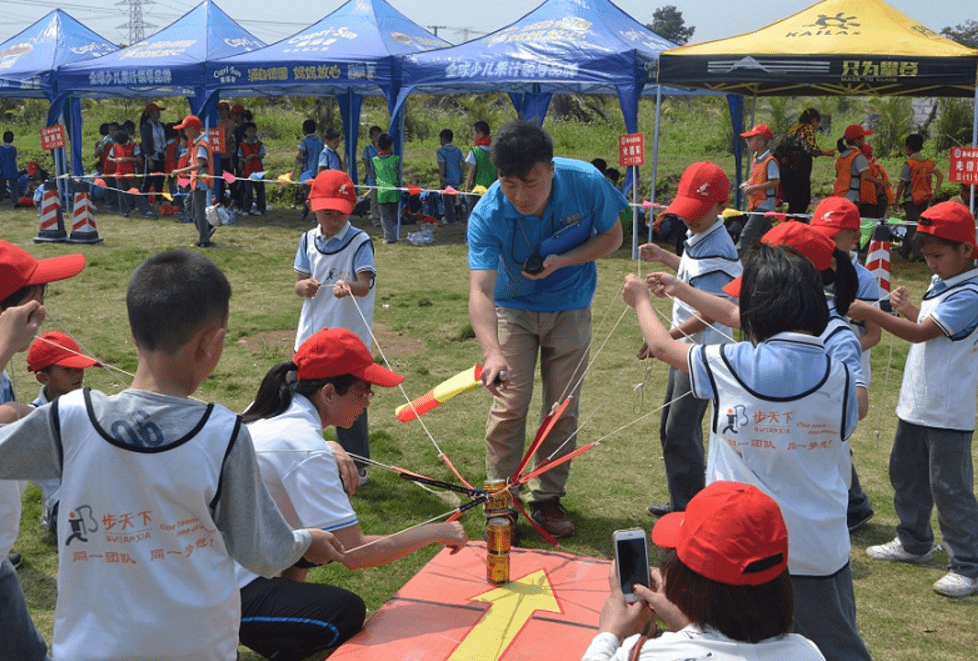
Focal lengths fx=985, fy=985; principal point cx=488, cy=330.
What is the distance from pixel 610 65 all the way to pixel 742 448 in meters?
11.6

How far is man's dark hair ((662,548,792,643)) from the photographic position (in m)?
2.13

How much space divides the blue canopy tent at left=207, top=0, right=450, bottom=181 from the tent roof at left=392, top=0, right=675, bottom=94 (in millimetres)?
577

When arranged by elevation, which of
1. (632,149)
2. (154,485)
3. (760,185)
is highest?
(632,149)

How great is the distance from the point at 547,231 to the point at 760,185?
850 centimetres

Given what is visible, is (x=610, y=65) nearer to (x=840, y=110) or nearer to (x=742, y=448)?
(x=742, y=448)

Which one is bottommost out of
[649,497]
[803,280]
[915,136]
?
[649,497]

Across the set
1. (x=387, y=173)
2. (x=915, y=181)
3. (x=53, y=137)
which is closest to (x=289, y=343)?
(x=387, y=173)

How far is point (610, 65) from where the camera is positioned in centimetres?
1380

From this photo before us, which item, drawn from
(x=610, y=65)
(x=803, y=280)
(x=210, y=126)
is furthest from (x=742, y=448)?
(x=210, y=126)

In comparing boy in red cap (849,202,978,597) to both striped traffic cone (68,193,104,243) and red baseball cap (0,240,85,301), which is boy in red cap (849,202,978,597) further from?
striped traffic cone (68,193,104,243)

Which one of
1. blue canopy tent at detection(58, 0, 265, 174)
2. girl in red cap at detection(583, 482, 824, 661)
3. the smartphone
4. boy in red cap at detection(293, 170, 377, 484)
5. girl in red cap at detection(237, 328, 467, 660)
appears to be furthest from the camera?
blue canopy tent at detection(58, 0, 265, 174)

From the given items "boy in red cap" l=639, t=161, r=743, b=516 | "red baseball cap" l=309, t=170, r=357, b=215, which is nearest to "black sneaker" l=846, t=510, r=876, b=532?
"boy in red cap" l=639, t=161, r=743, b=516

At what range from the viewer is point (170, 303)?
227 cm

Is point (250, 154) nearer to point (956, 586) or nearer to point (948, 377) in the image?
point (948, 377)
